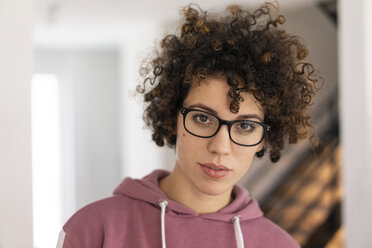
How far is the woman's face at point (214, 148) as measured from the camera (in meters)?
1.24

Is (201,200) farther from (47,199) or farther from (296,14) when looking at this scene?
(47,199)

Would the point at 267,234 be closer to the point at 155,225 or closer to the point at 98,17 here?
the point at 155,225

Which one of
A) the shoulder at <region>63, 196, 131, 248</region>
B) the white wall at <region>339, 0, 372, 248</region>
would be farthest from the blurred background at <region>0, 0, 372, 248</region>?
the shoulder at <region>63, 196, 131, 248</region>

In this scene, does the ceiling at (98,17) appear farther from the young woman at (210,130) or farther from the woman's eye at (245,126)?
the woman's eye at (245,126)

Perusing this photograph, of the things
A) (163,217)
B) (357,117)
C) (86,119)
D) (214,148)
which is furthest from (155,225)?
(86,119)

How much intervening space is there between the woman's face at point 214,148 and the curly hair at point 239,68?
0.08ft

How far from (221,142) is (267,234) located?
1.36 ft

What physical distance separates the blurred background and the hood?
0.30m

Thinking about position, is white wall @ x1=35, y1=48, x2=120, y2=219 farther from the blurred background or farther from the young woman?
the young woman

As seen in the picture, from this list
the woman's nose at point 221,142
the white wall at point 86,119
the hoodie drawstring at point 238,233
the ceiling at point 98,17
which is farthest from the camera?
the white wall at point 86,119

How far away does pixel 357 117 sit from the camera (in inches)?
72.6

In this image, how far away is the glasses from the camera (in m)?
1.25

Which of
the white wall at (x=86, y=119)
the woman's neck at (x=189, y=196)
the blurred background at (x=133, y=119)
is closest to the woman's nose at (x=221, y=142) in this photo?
the woman's neck at (x=189, y=196)

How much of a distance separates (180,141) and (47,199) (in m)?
5.55
